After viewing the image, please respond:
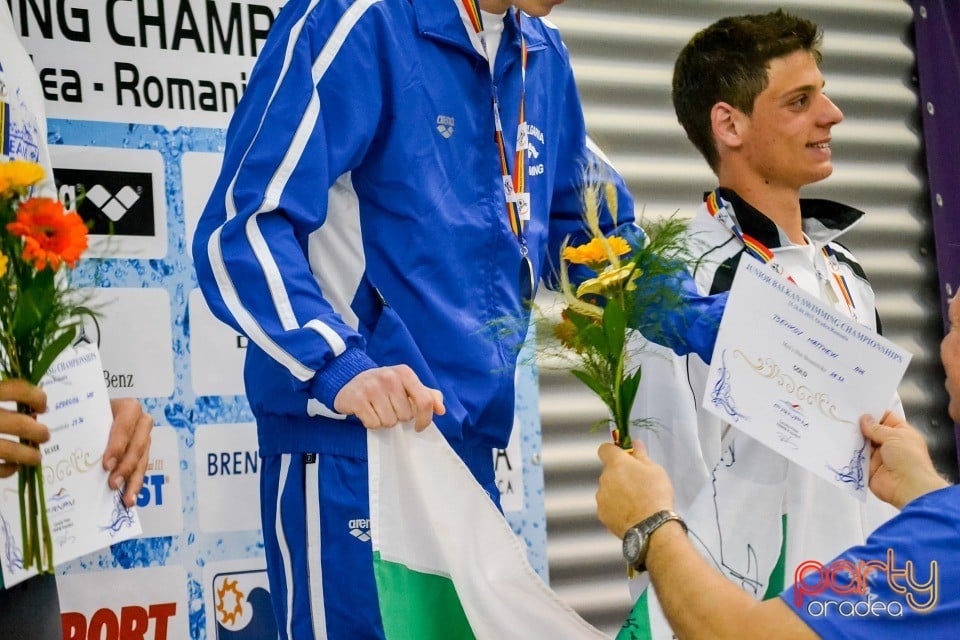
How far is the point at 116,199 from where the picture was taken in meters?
3.25

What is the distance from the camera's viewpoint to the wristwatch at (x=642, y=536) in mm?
2090

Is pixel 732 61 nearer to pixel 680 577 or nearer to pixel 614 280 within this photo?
pixel 614 280

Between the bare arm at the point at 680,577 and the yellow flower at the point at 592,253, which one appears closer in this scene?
the bare arm at the point at 680,577

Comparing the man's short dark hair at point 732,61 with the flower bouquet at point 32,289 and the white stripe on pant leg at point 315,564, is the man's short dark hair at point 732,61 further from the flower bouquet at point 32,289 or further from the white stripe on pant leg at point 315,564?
the flower bouquet at point 32,289

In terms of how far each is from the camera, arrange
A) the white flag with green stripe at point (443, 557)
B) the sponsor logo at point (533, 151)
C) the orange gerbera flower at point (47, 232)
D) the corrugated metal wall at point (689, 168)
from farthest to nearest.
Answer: the corrugated metal wall at point (689, 168) → the sponsor logo at point (533, 151) → the white flag with green stripe at point (443, 557) → the orange gerbera flower at point (47, 232)

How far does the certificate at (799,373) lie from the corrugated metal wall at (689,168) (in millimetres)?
2123

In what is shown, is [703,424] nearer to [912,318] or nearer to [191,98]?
[191,98]

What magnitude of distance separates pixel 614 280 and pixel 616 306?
0.14 ft

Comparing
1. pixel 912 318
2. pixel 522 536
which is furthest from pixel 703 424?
pixel 912 318

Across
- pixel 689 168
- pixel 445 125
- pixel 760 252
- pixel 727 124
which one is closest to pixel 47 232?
pixel 445 125

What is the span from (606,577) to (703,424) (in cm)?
136

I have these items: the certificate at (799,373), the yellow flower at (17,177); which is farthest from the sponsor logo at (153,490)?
the certificate at (799,373)

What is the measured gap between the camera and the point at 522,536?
366 cm

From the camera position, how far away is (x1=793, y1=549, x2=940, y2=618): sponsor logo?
6.08ft
